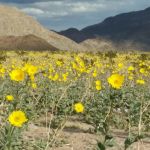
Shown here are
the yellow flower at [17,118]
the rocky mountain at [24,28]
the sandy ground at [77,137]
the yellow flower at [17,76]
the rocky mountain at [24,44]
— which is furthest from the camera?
the rocky mountain at [24,28]

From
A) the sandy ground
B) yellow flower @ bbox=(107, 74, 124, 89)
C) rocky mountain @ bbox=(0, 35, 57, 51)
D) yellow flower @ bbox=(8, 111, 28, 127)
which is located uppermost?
yellow flower @ bbox=(107, 74, 124, 89)

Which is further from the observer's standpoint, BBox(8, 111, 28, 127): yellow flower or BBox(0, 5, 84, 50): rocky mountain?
BBox(0, 5, 84, 50): rocky mountain

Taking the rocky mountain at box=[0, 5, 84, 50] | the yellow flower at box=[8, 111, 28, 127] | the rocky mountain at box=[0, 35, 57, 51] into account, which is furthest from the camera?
the rocky mountain at box=[0, 5, 84, 50]

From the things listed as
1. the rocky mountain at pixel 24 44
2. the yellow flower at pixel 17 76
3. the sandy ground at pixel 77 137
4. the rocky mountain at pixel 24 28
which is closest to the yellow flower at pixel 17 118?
the yellow flower at pixel 17 76

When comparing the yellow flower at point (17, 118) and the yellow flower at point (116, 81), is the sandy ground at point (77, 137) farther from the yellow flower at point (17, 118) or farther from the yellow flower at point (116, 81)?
the yellow flower at point (17, 118)

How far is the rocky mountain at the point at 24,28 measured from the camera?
11044cm

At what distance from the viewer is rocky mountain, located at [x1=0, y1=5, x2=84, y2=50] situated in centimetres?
11044

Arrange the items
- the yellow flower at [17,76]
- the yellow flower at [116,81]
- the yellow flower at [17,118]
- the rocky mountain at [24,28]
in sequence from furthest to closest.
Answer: the rocky mountain at [24,28], the yellow flower at [17,76], the yellow flower at [116,81], the yellow flower at [17,118]

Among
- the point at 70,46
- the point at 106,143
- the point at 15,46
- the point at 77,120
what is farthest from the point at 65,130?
the point at 70,46

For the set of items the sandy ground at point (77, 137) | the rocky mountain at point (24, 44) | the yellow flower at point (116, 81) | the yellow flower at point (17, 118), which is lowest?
the rocky mountain at point (24, 44)

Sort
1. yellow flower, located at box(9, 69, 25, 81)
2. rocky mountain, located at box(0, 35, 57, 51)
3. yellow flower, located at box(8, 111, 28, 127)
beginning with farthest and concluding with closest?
1. rocky mountain, located at box(0, 35, 57, 51)
2. yellow flower, located at box(9, 69, 25, 81)
3. yellow flower, located at box(8, 111, 28, 127)

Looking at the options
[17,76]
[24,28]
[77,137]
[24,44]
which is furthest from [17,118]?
[24,28]

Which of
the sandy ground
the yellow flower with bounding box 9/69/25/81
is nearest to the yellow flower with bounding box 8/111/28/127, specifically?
the yellow flower with bounding box 9/69/25/81

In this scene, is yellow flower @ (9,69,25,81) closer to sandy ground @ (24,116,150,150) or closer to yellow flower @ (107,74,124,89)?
yellow flower @ (107,74,124,89)
